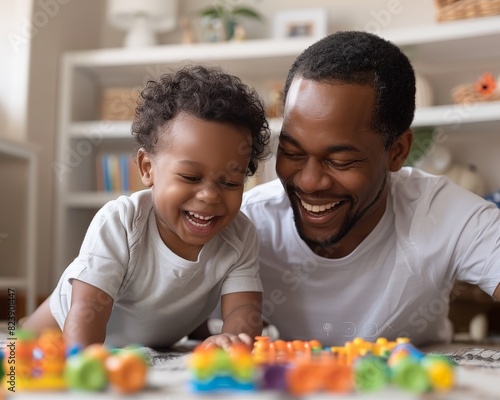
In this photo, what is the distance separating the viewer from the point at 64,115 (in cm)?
313

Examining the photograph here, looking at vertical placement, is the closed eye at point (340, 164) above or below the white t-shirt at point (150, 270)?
above

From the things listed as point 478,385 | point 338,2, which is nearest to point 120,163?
point 338,2

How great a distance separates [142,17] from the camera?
3.24m

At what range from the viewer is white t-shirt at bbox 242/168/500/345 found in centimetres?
137

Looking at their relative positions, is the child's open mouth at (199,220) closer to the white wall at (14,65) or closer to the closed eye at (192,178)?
the closed eye at (192,178)

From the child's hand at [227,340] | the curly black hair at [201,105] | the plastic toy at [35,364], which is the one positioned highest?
the curly black hair at [201,105]

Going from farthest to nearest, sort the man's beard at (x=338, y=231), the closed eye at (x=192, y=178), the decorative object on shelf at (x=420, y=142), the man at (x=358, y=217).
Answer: the decorative object on shelf at (x=420, y=142) < the man's beard at (x=338, y=231) < the man at (x=358, y=217) < the closed eye at (x=192, y=178)

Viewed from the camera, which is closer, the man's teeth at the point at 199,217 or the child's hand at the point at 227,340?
the child's hand at the point at 227,340

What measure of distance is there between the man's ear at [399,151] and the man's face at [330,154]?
0.04 m

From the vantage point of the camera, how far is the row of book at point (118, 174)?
3127 mm

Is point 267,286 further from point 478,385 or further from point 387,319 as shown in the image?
point 478,385

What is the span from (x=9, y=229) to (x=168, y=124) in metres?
1.74

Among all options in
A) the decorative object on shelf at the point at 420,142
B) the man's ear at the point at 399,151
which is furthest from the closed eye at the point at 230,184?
the decorative object on shelf at the point at 420,142

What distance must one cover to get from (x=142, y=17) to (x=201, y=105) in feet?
7.26
